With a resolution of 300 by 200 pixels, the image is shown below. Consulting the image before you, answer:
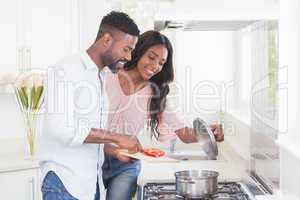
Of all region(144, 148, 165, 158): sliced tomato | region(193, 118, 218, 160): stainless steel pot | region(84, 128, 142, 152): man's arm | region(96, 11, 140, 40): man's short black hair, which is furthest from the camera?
region(144, 148, 165, 158): sliced tomato

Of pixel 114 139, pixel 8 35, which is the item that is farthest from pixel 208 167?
pixel 8 35

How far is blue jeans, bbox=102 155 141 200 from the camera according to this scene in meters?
2.37

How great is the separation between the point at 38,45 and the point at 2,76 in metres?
0.31

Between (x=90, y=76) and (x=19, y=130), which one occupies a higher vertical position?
(x=90, y=76)

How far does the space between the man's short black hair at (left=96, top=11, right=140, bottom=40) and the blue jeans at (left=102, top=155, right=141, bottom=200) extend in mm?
616

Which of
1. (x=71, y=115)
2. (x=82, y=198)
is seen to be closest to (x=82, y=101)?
(x=71, y=115)

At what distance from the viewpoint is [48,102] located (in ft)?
6.81

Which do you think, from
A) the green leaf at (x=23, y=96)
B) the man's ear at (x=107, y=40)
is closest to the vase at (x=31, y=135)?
the green leaf at (x=23, y=96)

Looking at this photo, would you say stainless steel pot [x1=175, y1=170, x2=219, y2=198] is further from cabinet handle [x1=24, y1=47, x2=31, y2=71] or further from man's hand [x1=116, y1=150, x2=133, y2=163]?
cabinet handle [x1=24, y1=47, x2=31, y2=71]

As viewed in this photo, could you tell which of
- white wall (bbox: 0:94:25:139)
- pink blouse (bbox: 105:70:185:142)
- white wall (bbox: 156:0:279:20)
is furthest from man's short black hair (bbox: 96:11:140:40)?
white wall (bbox: 0:94:25:139)

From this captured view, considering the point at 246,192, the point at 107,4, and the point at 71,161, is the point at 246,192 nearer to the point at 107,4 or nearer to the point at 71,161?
the point at 71,161

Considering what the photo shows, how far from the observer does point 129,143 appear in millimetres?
2438

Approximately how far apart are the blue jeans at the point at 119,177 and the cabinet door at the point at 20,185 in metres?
0.58

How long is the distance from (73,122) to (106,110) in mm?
296
